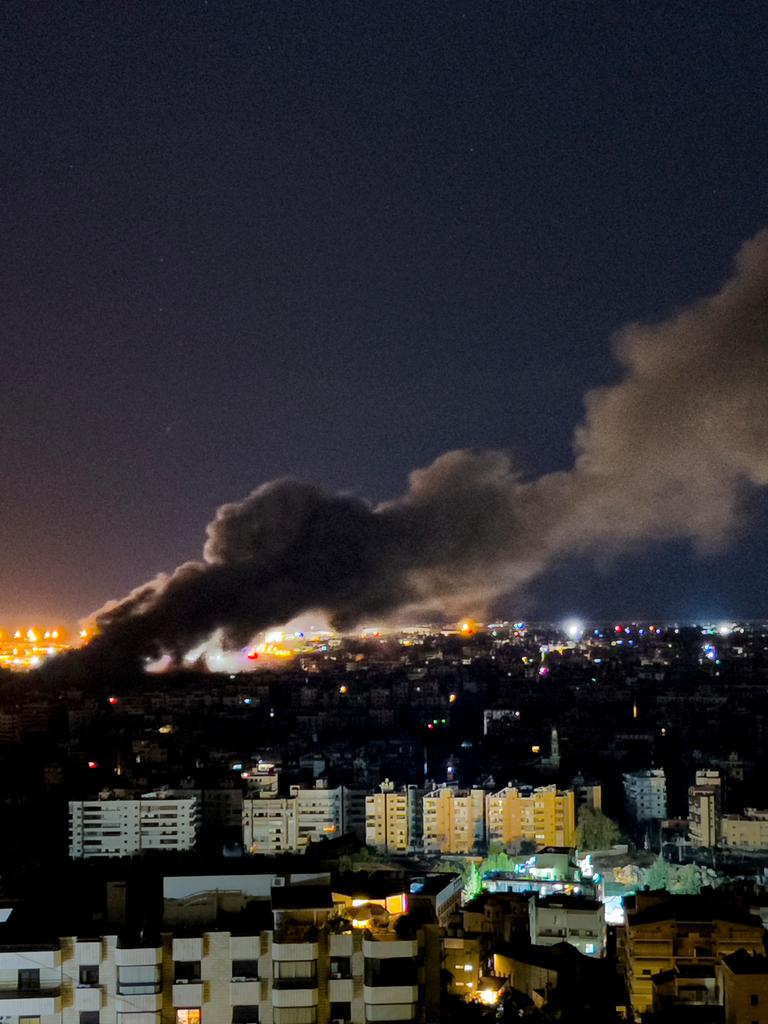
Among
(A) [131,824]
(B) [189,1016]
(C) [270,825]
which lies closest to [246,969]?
(B) [189,1016]

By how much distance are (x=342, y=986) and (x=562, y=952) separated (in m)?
2.44

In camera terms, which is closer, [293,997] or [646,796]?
[293,997]

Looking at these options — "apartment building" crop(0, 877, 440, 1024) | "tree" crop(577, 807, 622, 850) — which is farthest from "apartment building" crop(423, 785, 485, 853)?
"apartment building" crop(0, 877, 440, 1024)

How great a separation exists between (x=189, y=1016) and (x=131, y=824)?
6565mm

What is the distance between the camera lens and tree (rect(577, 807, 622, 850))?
334 inches

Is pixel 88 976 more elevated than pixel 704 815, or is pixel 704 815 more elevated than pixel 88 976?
pixel 88 976

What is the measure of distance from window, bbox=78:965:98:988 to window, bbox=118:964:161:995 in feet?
0.20

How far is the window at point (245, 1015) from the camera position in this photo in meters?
2.62

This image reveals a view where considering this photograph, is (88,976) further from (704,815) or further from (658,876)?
(704,815)

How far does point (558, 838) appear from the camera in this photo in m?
8.78

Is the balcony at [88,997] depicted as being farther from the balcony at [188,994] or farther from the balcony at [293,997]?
the balcony at [293,997]

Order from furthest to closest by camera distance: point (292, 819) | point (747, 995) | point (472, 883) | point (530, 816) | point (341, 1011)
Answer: point (292, 819)
point (530, 816)
point (472, 883)
point (747, 995)
point (341, 1011)

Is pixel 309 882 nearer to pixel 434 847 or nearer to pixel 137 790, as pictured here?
pixel 434 847

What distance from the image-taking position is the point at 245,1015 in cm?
262
